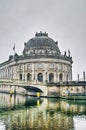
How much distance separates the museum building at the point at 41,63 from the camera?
89688 millimetres

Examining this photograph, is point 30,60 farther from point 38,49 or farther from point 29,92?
point 29,92

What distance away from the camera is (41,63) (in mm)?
89688

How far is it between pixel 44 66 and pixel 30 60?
4.77 m

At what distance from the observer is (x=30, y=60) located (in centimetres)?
8962

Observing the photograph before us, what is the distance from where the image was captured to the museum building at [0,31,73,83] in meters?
89.7

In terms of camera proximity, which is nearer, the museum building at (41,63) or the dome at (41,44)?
the museum building at (41,63)

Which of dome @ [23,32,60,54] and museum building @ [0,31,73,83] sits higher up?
dome @ [23,32,60,54]

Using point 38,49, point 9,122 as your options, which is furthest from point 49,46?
point 9,122

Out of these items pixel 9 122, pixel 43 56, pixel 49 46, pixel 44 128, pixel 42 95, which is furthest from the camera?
pixel 49 46

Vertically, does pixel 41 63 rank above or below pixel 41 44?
below

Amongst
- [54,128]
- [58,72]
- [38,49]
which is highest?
[38,49]

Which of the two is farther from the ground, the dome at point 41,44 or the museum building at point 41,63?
the dome at point 41,44

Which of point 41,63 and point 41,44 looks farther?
point 41,44

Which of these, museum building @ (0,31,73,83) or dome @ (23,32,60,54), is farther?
dome @ (23,32,60,54)
